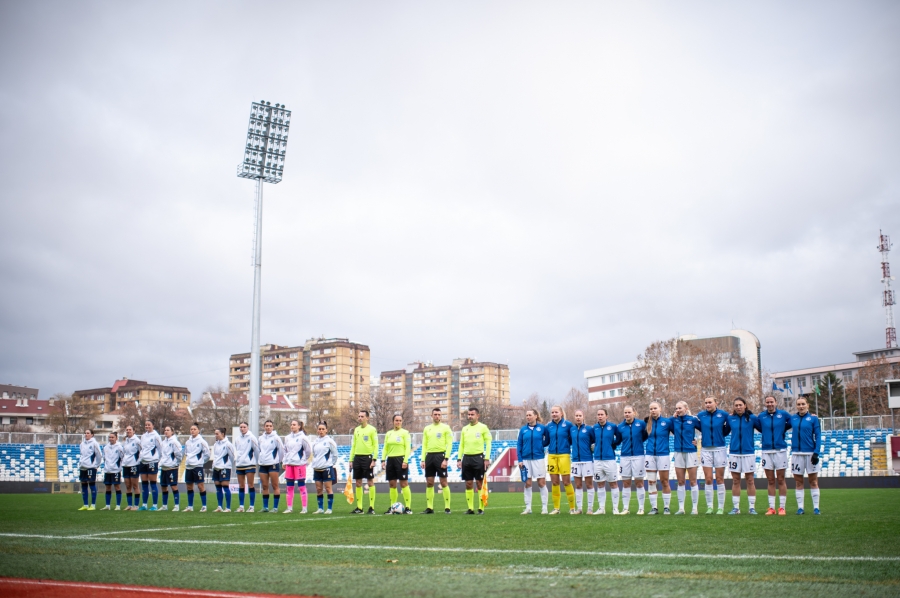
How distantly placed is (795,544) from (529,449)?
714 centimetres

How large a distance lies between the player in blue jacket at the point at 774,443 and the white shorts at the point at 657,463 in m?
1.75

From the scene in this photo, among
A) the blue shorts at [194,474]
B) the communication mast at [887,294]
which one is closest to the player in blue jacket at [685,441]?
the blue shorts at [194,474]

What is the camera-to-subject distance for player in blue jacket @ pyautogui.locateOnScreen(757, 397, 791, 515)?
13.4m

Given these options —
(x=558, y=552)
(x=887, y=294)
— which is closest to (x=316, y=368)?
(x=887, y=294)

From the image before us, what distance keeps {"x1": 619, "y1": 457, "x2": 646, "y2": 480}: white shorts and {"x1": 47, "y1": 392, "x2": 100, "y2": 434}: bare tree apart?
8610 centimetres

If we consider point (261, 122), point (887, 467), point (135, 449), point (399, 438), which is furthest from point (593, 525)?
point (887, 467)

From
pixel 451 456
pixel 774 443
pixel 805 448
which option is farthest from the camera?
pixel 451 456

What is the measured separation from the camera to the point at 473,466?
1512 centimetres

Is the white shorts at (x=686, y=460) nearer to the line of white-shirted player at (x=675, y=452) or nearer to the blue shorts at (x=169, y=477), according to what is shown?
the line of white-shirted player at (x=675, y=452)

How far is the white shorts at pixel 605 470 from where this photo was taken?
47.9 feet

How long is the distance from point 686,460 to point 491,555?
743cm

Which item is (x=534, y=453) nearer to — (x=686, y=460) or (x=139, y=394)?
(x=686, y=460)

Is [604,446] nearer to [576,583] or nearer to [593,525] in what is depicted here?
[593,525]

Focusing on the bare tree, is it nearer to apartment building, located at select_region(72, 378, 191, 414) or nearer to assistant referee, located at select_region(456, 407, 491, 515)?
apartment building, located at select_region(72, 378, 191, 414)
